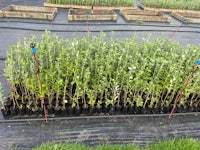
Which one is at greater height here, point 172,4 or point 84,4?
point 172,4

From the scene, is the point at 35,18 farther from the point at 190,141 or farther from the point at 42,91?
the point at 190,141

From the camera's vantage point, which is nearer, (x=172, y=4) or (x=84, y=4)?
(x=84, y=4)

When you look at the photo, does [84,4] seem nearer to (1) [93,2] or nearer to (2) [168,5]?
(1) [93,2]

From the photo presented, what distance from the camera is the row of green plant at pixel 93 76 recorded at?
2737mm

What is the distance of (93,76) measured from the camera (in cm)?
299

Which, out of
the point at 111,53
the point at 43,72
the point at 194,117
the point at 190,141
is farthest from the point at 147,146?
the point at 43,72

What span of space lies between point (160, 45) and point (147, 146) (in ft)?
6.50

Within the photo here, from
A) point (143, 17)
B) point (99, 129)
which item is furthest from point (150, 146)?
point (143, 17)

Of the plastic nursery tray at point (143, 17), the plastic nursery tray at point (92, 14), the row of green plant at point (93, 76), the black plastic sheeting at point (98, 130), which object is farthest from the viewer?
the plastic nursery tray at point (143, 17)

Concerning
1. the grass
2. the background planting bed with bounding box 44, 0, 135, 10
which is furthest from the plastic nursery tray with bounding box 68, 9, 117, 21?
the grass

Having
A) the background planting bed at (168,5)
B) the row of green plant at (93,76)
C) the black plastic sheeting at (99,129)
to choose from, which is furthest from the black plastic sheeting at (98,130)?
the background planting bed at (168,5)

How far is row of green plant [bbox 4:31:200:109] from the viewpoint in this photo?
2.74m

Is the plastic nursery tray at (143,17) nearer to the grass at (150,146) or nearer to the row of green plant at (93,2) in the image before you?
the row of green plant at (93,2)

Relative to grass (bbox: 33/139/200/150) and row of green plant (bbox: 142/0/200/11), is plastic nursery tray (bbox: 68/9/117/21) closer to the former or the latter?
row of green plant (bbox: 142/0/200/11)
